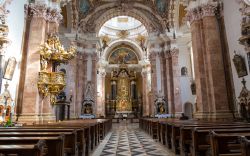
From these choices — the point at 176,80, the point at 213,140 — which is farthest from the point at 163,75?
the point at 213,140

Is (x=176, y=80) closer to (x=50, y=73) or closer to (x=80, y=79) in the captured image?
(x=80, y=79)

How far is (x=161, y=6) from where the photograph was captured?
650 inches

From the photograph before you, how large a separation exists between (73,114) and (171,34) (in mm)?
9511

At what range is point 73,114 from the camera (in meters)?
14.7

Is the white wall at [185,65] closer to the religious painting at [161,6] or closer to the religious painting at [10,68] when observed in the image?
the religious painting at [161,6]

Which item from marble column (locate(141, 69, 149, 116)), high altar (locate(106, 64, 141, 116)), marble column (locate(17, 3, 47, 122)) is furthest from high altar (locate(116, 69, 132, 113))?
marble column (locate(17, 3, 47, 122))

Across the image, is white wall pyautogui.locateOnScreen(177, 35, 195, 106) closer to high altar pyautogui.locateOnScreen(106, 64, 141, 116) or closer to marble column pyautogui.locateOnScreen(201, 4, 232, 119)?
marble column pyautogui.locateOnScreen(201, 4, 232, 119)

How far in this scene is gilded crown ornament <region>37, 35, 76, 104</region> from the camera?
25.7 ft

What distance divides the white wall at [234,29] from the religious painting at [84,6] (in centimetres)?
1125

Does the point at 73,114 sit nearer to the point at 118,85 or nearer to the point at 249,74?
the point at 249,74

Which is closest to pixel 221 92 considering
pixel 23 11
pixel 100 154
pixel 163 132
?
pixel 163 132

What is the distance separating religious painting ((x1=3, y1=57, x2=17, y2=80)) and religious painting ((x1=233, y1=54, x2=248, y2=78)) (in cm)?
800

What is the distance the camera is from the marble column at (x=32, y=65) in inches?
297

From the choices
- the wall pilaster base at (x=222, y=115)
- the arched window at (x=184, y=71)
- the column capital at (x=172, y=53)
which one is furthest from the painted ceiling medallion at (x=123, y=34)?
the wall pilaster base at (x=222, y=115)
